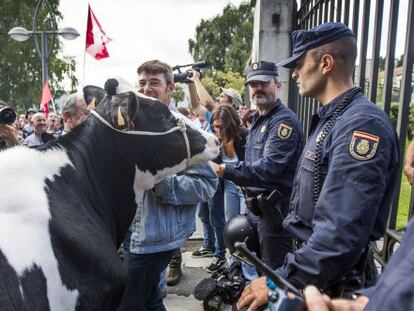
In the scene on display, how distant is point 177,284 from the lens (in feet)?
15.9

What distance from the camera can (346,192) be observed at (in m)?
1.74

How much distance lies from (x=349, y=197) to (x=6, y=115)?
2.74 m

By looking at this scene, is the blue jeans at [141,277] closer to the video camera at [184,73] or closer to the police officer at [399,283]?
the police officer at [399,283]

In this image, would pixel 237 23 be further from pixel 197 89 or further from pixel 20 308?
pixel 20 308

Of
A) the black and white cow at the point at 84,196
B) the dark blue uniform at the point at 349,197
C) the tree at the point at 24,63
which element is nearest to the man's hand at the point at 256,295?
the dark blue uniform at the point at 349,197

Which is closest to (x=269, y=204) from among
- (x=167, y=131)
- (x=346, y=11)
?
(x=167, y=131)

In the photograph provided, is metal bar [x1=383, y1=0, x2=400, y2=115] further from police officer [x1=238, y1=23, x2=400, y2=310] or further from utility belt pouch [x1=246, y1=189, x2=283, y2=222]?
utility belt pouch [x1=246, y1=189, x2=283, y2=222]

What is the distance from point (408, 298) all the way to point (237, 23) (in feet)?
191

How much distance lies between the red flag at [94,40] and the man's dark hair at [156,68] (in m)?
7.69

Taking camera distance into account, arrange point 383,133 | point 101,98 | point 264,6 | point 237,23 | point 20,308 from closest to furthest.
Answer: point 20,308 < point 383,133 < point 101,98 < point 264,6 < point 237,23

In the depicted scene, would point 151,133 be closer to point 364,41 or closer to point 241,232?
point 241,232

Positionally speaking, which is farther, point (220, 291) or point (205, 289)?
point (205, 289)

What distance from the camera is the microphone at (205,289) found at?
13.5 ft

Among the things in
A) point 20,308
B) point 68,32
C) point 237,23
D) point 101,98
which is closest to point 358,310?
point 20,308
